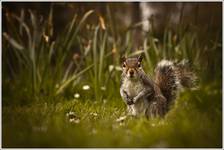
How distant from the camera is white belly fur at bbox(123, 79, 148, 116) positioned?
3.91 metres

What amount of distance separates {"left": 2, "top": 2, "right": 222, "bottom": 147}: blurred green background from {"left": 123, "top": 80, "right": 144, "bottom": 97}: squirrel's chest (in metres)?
0.21

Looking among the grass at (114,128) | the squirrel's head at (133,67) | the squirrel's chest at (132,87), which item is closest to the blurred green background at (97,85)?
the grass at (114,128)

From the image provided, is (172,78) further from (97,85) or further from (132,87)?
(97,85)

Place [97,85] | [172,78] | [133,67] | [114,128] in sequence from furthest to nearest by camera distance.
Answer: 1. [97,85]
2. [172,78]
3. [133,67]
4. [114,128]

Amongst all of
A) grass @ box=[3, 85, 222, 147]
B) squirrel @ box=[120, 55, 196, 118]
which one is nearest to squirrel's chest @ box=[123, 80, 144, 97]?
squirrel @ box=[120, 55, 196, 118]

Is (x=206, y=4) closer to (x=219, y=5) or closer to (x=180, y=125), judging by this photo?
(x=219, y=5)

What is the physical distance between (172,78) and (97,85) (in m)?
1.10

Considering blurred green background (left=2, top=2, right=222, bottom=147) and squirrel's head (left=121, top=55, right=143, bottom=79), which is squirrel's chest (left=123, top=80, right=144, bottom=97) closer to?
squirrel's head (left=121, top=55, right=143, bottom=79)

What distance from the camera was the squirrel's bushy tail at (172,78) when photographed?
413 cm

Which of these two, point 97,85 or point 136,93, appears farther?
point 97,85

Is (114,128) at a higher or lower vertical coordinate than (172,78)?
lower

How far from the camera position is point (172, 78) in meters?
4.17

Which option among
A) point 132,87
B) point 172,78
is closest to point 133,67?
point 132,87

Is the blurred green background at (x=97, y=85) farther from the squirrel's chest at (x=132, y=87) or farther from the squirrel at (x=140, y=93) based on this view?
the squirrel's chest at (x=132, y=87)
